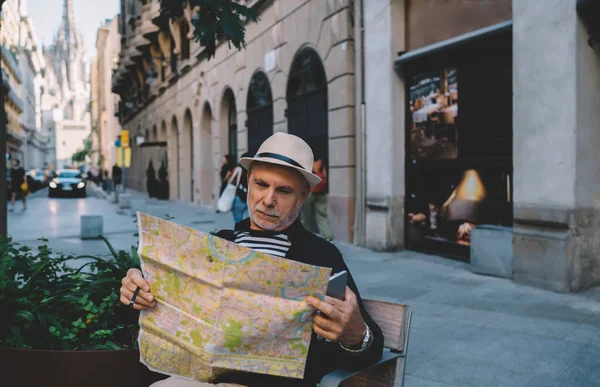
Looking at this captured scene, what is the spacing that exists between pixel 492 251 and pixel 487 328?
2.39 metres

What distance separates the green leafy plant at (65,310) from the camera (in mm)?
2275

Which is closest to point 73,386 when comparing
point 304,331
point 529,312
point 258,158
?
point 304,331

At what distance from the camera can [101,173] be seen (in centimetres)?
5800

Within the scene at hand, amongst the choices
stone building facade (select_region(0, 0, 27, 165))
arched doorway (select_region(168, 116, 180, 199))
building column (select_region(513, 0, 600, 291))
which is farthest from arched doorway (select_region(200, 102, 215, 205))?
stone building facade (select_region(0, 0, 27, 165))

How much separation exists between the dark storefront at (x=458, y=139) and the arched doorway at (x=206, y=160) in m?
12.9

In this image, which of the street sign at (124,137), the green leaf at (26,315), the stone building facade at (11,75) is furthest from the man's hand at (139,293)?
the stone building facade at (11,75)

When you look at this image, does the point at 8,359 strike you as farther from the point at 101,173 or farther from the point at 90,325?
the point at 101,173

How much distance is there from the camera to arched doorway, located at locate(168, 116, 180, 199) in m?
27.1

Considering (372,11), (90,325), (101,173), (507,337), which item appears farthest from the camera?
(101,173)

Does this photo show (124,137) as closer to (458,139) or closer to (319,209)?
(319,209)

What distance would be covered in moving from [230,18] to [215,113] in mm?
14627

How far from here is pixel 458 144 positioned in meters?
8.44

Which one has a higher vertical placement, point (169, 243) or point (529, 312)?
point (169, 243)

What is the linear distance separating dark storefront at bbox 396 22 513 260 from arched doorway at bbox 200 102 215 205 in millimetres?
12917
